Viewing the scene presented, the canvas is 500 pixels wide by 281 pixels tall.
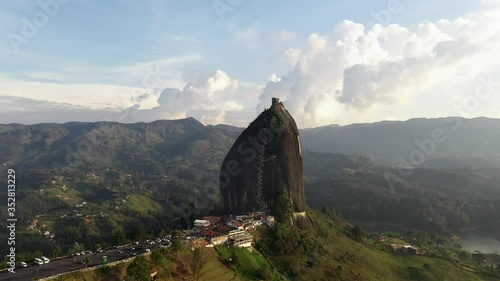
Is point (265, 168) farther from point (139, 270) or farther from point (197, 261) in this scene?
point (139, 270)

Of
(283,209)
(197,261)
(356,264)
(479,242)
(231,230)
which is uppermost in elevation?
(283,209)

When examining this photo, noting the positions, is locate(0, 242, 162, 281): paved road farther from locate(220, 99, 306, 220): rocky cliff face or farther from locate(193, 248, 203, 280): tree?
locate(220, 99, 306, 220): rocky cliff face

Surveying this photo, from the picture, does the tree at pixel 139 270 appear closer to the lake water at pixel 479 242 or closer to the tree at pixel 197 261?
the tree at pixel 197 261

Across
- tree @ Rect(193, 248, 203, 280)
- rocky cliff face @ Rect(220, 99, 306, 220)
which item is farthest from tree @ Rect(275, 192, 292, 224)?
tree @ Rect(193, 248, 203, 280)

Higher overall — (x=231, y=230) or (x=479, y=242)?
(x=231, y=230)

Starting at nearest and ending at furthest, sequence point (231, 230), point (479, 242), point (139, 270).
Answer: point (139, 270)
point (231, 230)
point (479, 242)

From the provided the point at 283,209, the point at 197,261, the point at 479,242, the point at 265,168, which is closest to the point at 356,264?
the point at 283,209

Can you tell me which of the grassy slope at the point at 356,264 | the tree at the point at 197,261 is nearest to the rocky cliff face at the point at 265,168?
the grassy slope at the point at 356,264

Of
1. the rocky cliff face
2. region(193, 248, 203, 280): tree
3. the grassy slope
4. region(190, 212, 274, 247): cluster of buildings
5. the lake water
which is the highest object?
the rocky cliff face

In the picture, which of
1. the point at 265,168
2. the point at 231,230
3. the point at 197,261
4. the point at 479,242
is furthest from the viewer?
the point at 479,242
